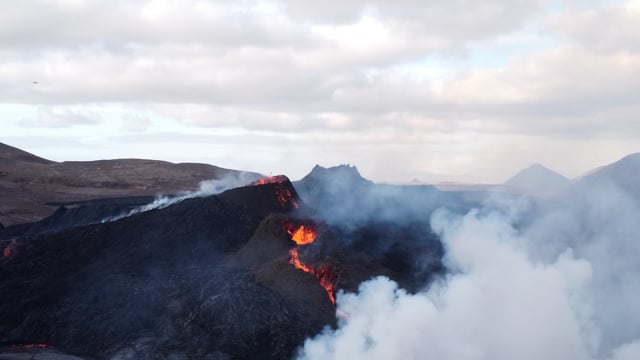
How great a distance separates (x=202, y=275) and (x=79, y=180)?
87130 mm

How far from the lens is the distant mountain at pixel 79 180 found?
93538mm

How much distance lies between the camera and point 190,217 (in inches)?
2021

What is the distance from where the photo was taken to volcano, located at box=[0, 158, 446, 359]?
108ft

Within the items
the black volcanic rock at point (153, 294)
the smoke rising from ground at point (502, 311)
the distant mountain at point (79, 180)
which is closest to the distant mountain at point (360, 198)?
the black volcanic rock at point (153, 294)

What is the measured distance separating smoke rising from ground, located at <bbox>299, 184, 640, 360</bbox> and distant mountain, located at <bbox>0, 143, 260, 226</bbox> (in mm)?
65392

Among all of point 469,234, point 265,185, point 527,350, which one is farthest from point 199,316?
point 265,185

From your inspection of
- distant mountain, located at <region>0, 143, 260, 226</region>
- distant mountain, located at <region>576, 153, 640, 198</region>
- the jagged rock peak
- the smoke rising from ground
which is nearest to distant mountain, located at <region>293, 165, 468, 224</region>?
the jagged rock peak

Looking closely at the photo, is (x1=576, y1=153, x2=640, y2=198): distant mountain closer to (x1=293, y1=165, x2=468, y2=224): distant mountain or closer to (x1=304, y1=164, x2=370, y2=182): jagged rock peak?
(x1=293, y1=165, x2=468, y2=224): distant mountain

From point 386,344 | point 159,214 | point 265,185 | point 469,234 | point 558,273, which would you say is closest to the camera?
point 386,344

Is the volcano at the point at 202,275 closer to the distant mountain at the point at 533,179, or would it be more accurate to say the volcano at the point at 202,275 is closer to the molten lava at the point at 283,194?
the molten lava at the point at 283,194

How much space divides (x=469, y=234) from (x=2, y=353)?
95.1ft

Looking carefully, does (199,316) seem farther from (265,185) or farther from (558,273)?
(265,185)

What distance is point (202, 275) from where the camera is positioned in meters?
39.0

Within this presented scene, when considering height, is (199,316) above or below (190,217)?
below
